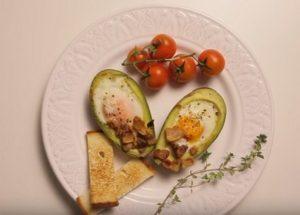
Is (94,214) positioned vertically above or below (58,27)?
below

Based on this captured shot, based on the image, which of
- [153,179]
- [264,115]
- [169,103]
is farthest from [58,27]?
[264,115]

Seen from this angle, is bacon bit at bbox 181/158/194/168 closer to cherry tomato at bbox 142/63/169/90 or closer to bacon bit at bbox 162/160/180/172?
bacon bit at bbox 162/160/180/172

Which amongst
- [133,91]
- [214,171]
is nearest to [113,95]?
[133,91]

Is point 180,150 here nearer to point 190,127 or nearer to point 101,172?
point 190,127

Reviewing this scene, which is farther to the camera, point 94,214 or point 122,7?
point 122,7

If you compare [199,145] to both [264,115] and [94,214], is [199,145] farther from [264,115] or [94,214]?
[94,214]

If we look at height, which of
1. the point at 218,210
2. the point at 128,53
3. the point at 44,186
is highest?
the point at 128,53

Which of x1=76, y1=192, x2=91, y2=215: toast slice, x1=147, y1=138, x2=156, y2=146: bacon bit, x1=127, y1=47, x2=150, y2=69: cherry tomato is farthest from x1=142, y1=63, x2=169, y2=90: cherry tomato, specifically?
x1=76, y1=192, x2=91, y2=215: toast slice

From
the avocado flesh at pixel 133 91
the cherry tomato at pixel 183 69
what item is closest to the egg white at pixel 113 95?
the avocado flesh at pixel 133 91
